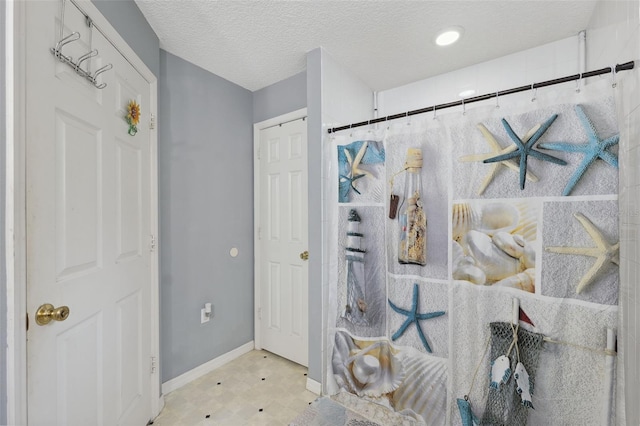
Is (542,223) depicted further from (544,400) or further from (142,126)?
(142,126)

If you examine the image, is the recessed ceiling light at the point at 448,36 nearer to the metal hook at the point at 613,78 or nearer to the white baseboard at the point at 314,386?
the metal hook at the point at 613,78

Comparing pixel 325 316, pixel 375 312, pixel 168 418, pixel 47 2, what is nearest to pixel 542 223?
pixel 375 312

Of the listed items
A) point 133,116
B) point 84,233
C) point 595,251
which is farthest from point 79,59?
point 595,251

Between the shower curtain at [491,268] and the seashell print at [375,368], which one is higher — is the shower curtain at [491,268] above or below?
above

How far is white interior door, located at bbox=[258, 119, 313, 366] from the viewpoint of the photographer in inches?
90.9

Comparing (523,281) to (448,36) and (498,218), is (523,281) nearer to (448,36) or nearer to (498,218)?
(498,218)

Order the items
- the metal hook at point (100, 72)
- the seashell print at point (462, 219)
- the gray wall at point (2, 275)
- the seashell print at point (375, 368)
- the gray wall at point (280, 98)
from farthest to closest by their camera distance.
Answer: the gray wall at point (280, 98)
the seashell print at point (375, 368)
the seashell print at point (462, 219)
the metal hook at point (100, 72)
the gray wall at point (2, 275)

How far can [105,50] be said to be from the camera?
1.23 metres

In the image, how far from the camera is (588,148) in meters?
1.08

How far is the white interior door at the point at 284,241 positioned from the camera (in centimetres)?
231

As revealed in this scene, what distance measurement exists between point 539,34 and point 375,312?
7.01 feet

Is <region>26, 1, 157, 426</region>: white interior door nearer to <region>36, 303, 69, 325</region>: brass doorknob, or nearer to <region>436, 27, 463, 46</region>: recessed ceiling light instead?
<region>36, 303, 69, 325</region>: brass doorknob

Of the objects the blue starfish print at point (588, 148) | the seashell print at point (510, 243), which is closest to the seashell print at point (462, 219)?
the seashell print at point (510, 243)

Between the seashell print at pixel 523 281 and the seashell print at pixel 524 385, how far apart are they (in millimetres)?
344
